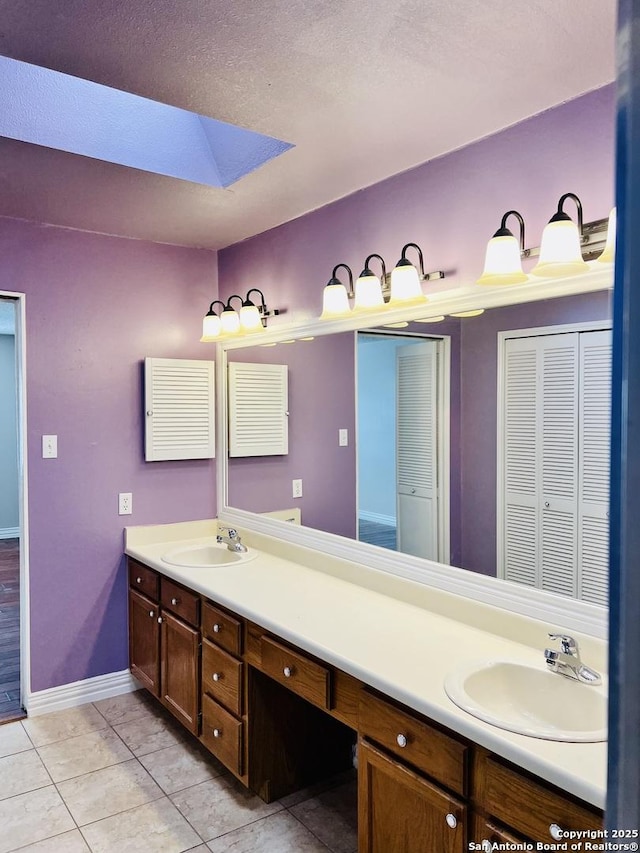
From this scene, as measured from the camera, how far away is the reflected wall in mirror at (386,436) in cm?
194

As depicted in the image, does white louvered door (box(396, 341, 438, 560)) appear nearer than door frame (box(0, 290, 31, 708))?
Yes

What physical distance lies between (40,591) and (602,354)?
8.79ft

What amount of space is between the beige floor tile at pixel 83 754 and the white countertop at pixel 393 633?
2.54 feet

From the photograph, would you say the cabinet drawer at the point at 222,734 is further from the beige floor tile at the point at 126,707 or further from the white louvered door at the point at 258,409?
the white louvered door at the point at 258,409

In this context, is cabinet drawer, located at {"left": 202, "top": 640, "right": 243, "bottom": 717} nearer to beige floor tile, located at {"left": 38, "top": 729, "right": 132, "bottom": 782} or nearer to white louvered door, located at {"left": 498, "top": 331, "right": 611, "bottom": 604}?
beige floor tile, located at {"left": 38, "top": 729, "right": 132, "bottom": 782}

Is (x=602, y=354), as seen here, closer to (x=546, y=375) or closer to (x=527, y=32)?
(x=546, y=375)

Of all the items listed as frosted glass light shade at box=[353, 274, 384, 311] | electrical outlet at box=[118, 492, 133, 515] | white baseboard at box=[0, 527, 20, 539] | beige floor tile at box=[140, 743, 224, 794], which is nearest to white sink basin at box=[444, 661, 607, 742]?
frosted glass light shade at box=[353, 274, 384, 311]

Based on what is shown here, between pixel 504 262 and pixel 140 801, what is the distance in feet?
7.52

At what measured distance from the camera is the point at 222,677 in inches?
93.9

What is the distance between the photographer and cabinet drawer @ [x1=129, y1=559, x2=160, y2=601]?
2.91 meters

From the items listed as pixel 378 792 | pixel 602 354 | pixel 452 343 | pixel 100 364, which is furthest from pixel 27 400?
pixel 602 354

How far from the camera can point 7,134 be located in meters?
2.01

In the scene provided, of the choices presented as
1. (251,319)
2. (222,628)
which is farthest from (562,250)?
(222,628)

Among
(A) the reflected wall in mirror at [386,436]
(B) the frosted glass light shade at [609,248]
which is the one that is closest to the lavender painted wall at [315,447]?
(A) the reflected wall in mirror at [386,436]
